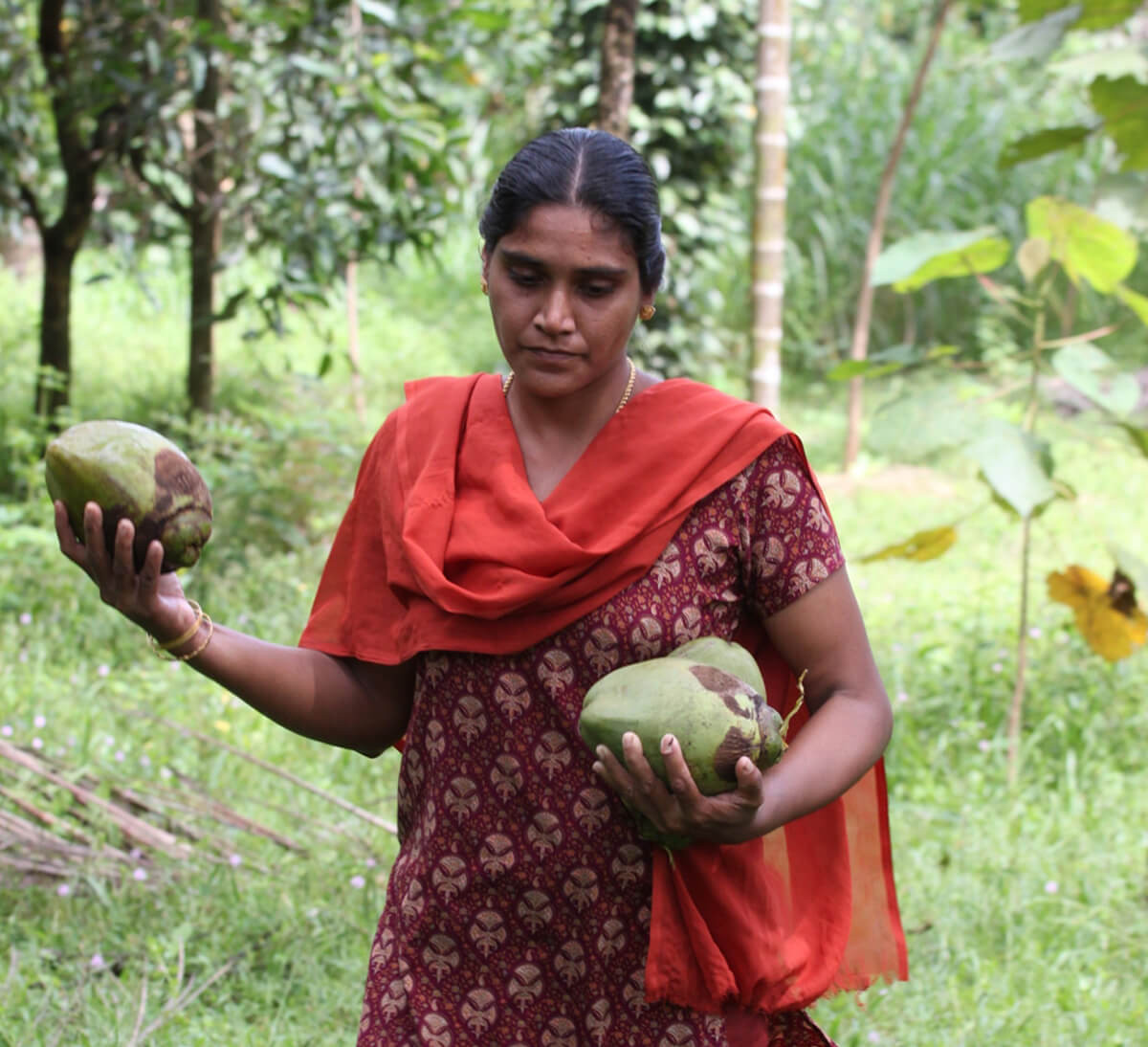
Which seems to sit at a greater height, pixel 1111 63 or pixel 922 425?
pixel 1111 63

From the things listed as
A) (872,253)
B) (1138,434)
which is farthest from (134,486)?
(872,253)

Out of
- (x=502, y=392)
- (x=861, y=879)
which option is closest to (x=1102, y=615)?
(x=861, y=879)

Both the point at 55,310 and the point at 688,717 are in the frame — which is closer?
the point at 688,717

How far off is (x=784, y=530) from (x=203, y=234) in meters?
4.45

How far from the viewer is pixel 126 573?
164cm

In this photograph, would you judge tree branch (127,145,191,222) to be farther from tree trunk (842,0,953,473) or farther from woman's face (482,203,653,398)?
woman's face (482,203,653,398)

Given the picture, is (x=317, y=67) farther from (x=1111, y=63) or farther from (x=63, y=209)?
(x=1111, y=63)

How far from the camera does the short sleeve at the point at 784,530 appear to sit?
68.0 inches

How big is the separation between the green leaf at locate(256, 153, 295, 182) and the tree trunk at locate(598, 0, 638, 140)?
3.85 feet

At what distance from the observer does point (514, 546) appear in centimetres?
168

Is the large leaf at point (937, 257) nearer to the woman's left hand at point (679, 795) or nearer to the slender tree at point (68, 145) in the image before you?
the woman's left hand at point (679, 795)

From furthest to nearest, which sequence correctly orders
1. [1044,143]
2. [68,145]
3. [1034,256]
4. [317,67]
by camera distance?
[68,145] < [317,67] < [1034,256] < [1044,143]

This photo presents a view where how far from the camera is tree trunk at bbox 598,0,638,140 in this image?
13.2ft

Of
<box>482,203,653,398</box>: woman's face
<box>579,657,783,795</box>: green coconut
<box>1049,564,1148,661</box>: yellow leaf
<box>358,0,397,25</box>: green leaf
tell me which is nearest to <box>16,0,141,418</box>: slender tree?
<box>358,0,397,25</box>: green leaf
